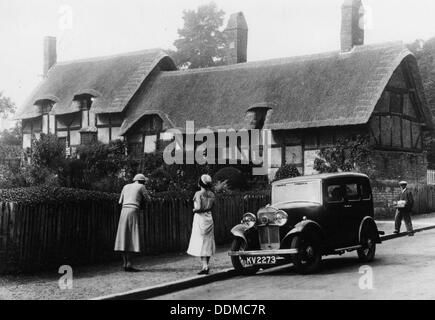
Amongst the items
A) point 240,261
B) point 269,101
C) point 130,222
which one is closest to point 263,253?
point 240,261

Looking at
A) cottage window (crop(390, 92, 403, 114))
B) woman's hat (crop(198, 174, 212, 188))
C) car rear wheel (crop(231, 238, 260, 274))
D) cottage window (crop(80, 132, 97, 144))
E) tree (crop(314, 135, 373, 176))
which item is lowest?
car rear wheel (crop(231, 238, 260, 274))

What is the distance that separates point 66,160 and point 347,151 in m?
12.4

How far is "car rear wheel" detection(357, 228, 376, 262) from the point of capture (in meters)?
12.0

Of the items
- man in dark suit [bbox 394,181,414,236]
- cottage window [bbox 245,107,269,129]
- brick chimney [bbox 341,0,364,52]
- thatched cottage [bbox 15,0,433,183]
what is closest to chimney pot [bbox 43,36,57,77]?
thatched cottage [bbox 15,0,433,183]

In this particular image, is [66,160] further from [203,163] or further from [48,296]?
[48,296]

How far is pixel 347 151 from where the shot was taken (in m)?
26.1

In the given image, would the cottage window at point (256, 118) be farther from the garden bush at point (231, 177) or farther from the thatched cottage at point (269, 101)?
the garden bush at point (231, 177)

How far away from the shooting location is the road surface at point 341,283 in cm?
854

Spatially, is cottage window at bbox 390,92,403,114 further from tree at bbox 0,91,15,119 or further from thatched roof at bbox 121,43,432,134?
tree at bbox 0,91,15,119

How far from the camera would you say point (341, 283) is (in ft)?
31.1

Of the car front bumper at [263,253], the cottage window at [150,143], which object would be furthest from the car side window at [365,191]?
the cottage window at [150,143]

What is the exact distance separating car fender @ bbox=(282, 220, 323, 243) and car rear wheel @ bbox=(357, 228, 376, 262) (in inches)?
61.4

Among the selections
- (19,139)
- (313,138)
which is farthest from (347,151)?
(19,139)

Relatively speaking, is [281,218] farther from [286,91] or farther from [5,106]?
[5,106]
